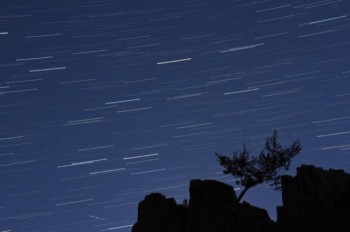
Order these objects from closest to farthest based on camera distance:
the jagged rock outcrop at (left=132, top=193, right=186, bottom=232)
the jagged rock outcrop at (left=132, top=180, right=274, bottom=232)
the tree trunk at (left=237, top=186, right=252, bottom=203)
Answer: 1. the jagged rock outcrop at (left=132, top=180, right=274, bottom=232)
2. the jagged rock outcrop at (left=132, top=193, right=186, bottom=232)
3. the tree trunk at (left=237, top=186, right=252, bottom=203)

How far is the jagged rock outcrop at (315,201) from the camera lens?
96.1 ft

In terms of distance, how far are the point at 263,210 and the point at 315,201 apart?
337 centimetres

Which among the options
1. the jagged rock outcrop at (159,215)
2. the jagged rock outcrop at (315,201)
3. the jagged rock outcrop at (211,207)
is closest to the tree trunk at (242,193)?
the jagged rock outcrop at (211,207)

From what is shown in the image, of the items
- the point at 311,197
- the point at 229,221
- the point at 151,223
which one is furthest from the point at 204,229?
the point at 311,197

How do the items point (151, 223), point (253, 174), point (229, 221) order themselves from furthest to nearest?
1. point (253, 174)
2. point (151, 223)
3. point (229, 221)

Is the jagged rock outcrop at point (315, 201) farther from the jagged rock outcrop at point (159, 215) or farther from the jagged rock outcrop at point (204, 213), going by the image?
the jagged rock outcrop at point (159, 215)

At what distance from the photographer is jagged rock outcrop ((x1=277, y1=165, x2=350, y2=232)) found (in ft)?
96.1

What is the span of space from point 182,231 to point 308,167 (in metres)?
9.09

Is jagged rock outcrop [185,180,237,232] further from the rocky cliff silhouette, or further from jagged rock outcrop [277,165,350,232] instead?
jagged rock outcrop [277,165,350,232]

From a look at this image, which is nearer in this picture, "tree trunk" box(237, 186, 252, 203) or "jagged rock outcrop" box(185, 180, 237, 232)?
"jagged rock outcrop" box(185, 180, 237, 232)

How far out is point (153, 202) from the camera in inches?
1362

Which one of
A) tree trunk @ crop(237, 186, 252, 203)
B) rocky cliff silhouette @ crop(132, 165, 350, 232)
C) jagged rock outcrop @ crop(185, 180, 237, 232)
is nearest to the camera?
rocky cliff silhouette @ crop(132, 165, 350, 232)

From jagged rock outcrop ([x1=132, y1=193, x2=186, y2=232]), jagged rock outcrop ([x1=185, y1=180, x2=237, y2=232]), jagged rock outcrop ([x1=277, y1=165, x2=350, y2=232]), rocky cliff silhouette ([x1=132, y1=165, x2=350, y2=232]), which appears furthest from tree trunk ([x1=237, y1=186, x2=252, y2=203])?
jagged rock outcrop ([x1=132, y1=193, x2=186, y2=232])

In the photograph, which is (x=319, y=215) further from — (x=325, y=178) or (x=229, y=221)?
(x=229, y=221)
